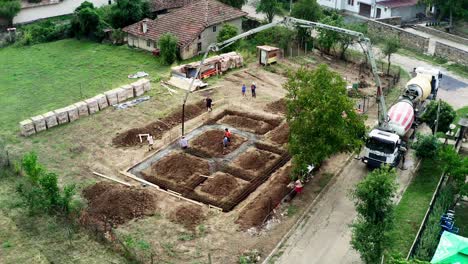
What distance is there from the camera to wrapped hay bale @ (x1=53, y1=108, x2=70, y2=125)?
35469 millimetres

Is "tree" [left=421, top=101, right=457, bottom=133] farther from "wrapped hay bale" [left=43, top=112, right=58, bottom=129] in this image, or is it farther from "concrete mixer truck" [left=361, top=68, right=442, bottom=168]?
"wrapped hay bale" [left=43, top=112, right=58, bottom=129]

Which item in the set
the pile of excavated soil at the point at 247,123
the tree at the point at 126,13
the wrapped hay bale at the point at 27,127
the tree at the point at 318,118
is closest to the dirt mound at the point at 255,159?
the pile of excavated soil at the point at 247,123

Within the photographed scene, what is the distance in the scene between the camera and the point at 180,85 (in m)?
41.2

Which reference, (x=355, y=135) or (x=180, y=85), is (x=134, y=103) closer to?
(x=180, y=85)

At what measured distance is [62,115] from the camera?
3562 centimetres

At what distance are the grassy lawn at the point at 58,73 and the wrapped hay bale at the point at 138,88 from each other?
231 cm

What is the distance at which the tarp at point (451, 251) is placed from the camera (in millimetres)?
20750

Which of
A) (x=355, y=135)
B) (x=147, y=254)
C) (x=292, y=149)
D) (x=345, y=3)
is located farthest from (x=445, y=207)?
(x=345, y=3)

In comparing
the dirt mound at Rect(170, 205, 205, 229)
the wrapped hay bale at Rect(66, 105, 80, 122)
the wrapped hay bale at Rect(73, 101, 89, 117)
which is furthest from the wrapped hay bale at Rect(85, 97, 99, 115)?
the dirt mound at Rect(170, 205, 205, 229)

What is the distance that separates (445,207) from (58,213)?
18.1m

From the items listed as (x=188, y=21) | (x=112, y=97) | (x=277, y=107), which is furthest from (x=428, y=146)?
(x=188, y=21)

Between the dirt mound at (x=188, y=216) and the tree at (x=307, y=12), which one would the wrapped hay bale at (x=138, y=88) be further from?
the tree at (x=307, y=12)

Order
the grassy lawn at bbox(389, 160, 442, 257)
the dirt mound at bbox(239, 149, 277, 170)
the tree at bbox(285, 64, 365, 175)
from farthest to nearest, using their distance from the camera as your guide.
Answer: the dirt mound at bbox(239, 149, 277, 170) → the tree at bbox(285, 64, 365, 175) → the grassy lawn at bbox(389, 160, 442, 257)

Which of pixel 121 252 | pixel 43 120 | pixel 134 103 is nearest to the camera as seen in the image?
pixel 121 252
